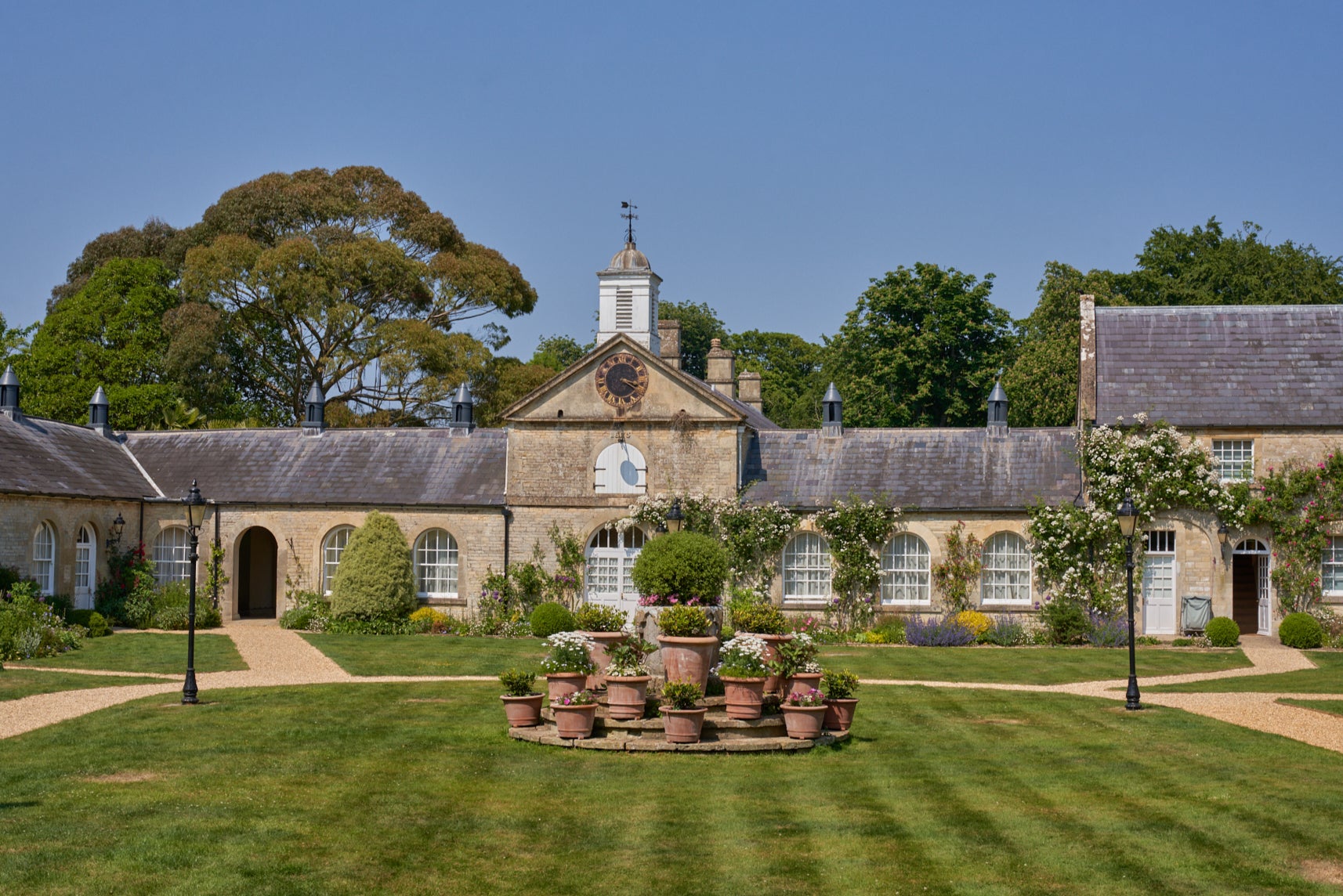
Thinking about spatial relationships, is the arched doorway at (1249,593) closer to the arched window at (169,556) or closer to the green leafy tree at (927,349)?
the green leafy tree at (927,349)

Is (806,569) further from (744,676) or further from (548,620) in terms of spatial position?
(744,676)

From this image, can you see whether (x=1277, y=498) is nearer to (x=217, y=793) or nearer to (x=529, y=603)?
(x=529, y=603)

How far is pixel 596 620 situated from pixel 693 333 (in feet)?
177

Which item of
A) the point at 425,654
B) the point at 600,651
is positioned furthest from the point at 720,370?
the point at 600,651

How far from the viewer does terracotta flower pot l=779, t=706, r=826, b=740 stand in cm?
1573

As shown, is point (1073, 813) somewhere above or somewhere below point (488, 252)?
below

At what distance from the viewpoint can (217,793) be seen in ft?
42.5

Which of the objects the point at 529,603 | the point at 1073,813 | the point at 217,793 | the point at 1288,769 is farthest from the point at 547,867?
the point at 529,603

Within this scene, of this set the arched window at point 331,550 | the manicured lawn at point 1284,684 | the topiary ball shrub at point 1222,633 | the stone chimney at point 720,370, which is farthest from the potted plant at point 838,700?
the stone chimney at point 720,370

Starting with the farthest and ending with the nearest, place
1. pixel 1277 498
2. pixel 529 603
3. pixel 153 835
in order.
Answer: pixel 529 603
pixel 1277 498
pixel 153 835

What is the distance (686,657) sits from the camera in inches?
656

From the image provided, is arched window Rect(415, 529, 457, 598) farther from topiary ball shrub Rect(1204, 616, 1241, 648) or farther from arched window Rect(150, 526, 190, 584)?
topiary ball shrub Rect(1204, 616, 1241, 648)

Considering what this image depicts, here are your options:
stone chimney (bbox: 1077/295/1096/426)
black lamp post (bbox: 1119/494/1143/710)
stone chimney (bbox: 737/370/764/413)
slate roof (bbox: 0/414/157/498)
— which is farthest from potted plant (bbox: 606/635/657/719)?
stone chimney (bbox: 737/370/764/413)

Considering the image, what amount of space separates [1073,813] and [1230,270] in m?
39.5
